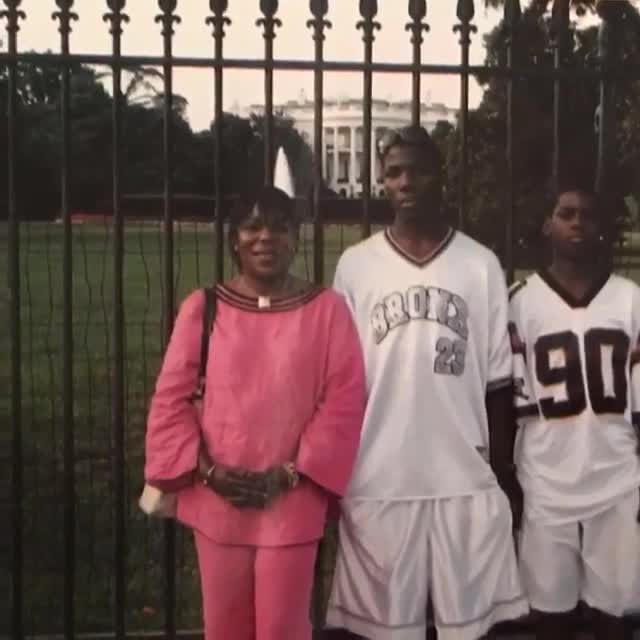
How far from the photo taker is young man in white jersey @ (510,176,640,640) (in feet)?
10.9

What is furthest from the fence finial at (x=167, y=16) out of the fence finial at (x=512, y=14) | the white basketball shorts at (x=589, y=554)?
the white basketball shorts at (x=589, y=554)

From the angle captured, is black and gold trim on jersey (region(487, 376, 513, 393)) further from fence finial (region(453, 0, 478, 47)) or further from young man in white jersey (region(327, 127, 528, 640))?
fence finial (region(453, 0, 478, 47))

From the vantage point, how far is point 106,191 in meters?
3.36

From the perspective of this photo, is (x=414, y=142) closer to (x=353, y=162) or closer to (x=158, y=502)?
(x=353, y=162)

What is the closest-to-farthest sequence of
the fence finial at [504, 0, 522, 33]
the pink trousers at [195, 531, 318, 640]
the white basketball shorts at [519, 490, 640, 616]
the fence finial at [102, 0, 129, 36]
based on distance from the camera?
the pink trousers at [195, 531, 318, 640] → the fence finial at [102, 0, 129, 36] → the white basketball shorts at [519, 490, 640, 616] → the fence finial at [504, 0, 522, 33]

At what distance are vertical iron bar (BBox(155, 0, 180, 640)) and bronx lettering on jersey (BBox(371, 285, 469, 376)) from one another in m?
0.63

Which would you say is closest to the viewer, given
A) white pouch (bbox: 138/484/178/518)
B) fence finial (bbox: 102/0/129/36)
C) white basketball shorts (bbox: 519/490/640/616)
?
white pouch (bbox: 138/484/178/518)

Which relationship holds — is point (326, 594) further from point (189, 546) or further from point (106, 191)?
point (106, 191)

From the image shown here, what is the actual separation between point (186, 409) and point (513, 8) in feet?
5.15

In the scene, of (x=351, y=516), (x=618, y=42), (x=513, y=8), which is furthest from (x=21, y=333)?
(x=618, y=42)

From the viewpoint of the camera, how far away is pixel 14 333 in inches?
133

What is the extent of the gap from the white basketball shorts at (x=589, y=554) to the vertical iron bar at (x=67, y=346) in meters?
1.40

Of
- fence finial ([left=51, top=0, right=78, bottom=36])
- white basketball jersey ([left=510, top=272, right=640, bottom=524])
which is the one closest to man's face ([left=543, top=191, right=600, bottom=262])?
white basketball jersey ([left=510, top=272, right=640, bottom=524])

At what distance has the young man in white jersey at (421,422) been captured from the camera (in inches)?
126
